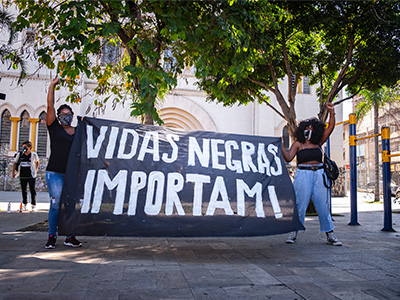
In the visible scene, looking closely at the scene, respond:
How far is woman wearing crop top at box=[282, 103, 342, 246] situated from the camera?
5566 millimetres

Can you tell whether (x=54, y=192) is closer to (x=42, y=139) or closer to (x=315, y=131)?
(x=315, y=131)

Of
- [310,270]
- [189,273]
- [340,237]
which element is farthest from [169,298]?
[340,237]

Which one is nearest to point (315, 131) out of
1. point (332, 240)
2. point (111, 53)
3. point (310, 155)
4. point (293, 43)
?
point (310, 155)

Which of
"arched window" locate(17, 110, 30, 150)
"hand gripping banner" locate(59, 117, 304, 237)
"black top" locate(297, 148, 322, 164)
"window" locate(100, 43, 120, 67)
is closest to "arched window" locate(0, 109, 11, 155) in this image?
"arched window" locate(17, 110, 30, 150)

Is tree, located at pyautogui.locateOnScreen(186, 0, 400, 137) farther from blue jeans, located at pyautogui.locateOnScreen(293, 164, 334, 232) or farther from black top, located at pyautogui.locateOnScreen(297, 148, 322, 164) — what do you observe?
blue jeans, located at pyautogui.locateOnScreen(293, 164, 334, 232)

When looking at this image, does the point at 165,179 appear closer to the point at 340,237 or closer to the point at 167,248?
the point at 167,248

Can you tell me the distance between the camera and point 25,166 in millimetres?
9555

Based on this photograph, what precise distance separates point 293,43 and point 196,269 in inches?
376

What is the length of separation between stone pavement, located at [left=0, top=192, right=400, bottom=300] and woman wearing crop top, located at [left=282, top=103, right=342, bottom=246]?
450 millimetres

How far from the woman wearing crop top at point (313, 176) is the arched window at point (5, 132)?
60.2 ft

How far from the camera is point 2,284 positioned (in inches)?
123

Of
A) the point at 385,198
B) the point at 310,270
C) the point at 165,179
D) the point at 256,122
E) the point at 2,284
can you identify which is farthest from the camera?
the point at 256,122

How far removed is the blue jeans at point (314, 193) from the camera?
5.55 m

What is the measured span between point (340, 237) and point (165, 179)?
369 centimetres
